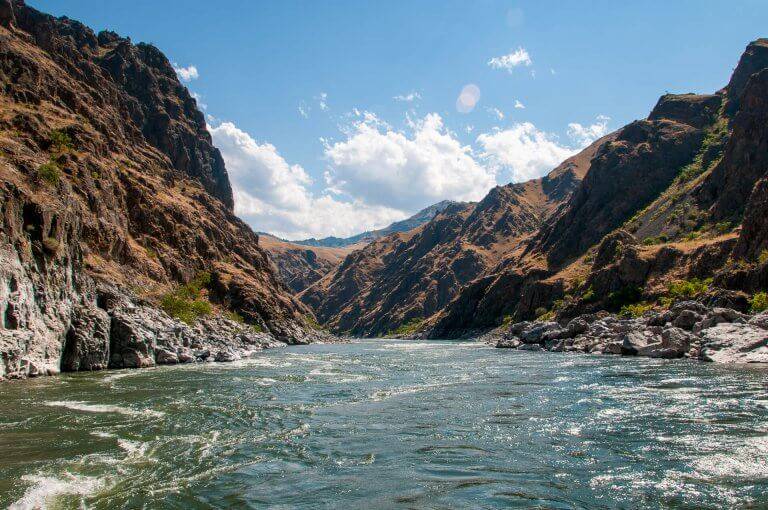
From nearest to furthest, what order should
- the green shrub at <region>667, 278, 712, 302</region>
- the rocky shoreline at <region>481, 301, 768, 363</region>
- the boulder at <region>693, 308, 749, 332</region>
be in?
the rocky shoreline at <region>481, 301, 768, 363</region>, the boulder at <region>693, 308, 749, 332</region>, the green shrub at <region>667, 278, 712, 302</region>

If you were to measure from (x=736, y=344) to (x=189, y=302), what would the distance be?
80491 millimetres

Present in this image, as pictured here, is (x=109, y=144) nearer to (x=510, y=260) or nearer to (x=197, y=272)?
(x=197, y=272)

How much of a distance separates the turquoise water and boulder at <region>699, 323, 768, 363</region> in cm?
629

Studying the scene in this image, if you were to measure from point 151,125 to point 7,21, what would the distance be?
5780cm

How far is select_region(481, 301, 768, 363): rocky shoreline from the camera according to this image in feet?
117

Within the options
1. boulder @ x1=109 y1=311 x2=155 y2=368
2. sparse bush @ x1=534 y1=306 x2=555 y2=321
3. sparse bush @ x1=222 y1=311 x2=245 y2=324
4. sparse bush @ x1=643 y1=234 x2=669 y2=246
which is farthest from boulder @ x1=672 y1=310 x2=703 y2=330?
sparse bush @ x1=222 y1=311 x2=245 y2=324

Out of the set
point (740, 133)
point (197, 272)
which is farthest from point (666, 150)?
point (197, 272)

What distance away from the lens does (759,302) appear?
48969 millimetres

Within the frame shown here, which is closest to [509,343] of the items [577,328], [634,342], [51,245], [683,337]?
[577,328]

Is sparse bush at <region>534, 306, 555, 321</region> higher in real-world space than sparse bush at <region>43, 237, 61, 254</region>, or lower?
lower

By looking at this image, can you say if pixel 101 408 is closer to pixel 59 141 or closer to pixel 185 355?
pixel 185 355

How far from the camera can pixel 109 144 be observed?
113 m

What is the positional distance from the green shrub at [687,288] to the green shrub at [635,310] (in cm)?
398

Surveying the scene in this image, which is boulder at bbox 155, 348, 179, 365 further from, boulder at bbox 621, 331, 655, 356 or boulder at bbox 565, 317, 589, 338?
boulder at bbox 565, 317, 589, 338
